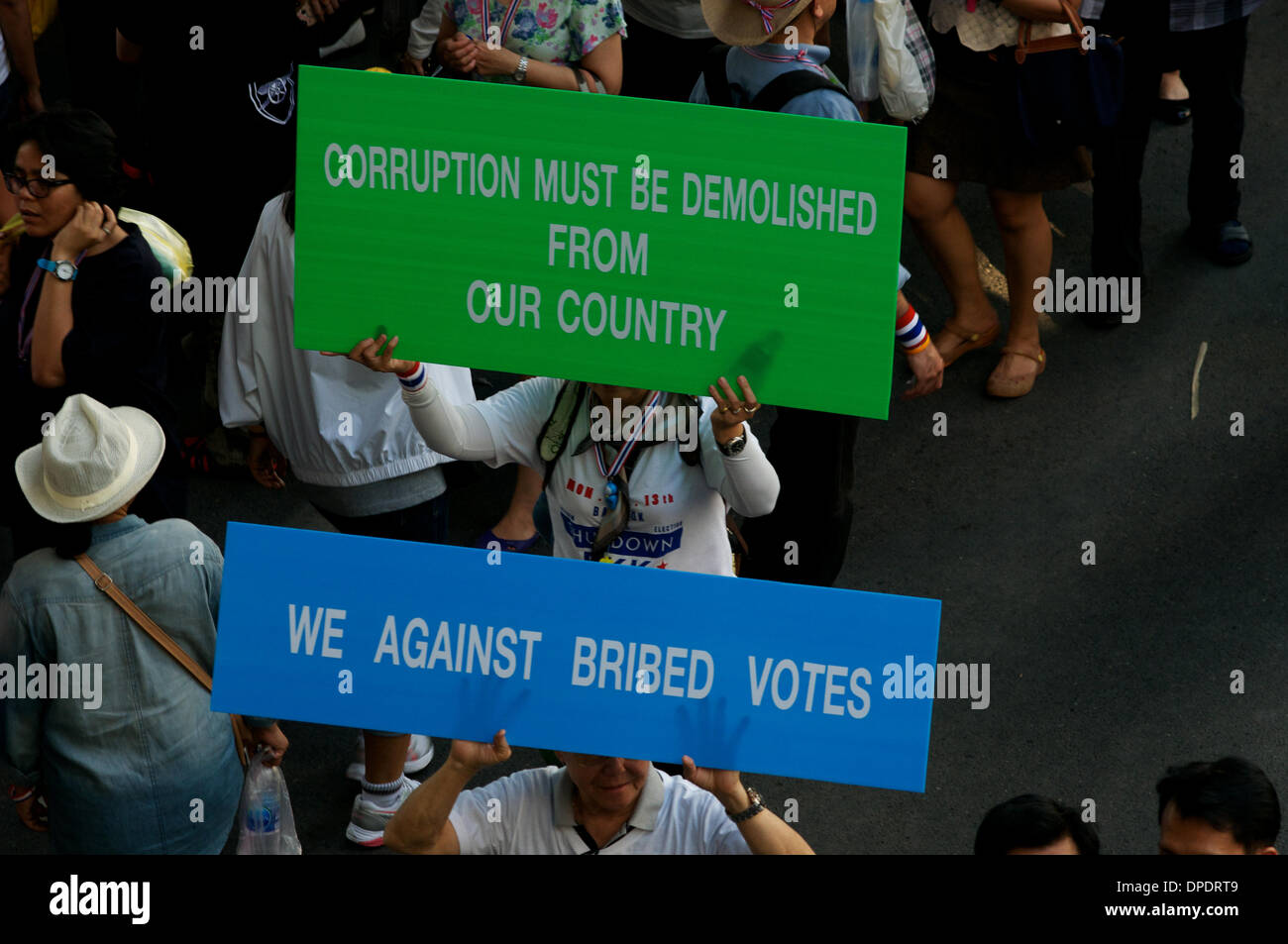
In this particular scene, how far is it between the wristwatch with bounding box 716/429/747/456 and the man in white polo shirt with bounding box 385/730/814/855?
69 centimetres

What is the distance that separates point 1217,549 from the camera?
18.9ft

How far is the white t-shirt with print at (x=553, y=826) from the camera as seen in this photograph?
3303 mm

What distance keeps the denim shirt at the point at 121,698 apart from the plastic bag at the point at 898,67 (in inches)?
113

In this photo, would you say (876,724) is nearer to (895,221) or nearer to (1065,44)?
(895,221)

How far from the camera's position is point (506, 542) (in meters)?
5.77

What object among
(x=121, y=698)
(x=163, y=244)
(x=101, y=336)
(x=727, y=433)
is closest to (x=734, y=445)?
(x=727, y=433)

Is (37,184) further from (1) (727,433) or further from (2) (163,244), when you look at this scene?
(1) (727,433)

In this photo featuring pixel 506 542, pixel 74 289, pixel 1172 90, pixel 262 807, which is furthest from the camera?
pixel 1172 90

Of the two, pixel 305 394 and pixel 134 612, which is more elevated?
pixel 305 394

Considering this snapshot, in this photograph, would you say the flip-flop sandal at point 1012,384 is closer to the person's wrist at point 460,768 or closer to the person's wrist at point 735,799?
the person's wrist at point 735,799

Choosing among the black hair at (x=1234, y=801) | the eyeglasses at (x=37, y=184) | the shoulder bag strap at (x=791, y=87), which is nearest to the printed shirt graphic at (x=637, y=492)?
the shoulder bag strap at (x=791, y=87)

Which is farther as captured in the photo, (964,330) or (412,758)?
(964,330)

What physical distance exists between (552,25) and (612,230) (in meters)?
2.53

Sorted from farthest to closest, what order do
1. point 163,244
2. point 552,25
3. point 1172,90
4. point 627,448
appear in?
point 1172,90, point 552,25, point 163,244, point 627,448
